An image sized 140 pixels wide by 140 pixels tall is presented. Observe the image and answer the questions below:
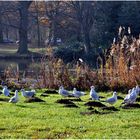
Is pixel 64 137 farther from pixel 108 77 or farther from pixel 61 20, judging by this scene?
pixel 61 20

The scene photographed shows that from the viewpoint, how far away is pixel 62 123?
32.4 feet

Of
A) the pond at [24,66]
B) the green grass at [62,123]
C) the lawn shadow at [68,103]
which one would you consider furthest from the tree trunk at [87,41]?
the green grass at [62,123]

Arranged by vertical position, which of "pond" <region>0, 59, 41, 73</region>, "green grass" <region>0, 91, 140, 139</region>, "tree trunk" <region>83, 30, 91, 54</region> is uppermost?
"green grass" <region>0, 91, 140, 139</region>

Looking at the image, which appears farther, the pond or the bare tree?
the bare tree

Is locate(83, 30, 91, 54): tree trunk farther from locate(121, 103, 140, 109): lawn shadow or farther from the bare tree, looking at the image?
locate(121, 103, 140, 109): lawn shadow

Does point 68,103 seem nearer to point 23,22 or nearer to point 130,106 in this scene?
point 130,106

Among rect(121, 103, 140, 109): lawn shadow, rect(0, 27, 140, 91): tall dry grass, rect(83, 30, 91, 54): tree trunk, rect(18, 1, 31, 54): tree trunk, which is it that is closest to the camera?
rect(121, 103, 140, 109): lawn shadow

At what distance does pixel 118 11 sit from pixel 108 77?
1002 inches

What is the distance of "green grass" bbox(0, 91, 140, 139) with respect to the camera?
873 centimetres

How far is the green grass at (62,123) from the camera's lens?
873 cm

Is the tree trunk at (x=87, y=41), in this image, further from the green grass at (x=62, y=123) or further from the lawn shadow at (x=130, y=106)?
the green grass at (x=62, y=123)

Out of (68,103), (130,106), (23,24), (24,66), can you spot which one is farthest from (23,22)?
(130,106)

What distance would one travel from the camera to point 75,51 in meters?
43.1

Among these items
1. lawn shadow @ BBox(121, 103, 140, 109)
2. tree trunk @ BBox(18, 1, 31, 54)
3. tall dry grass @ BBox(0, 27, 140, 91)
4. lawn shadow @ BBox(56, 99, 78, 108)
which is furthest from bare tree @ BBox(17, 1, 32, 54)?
lawn shadow @ BBox(121, 103, 140, 109)
